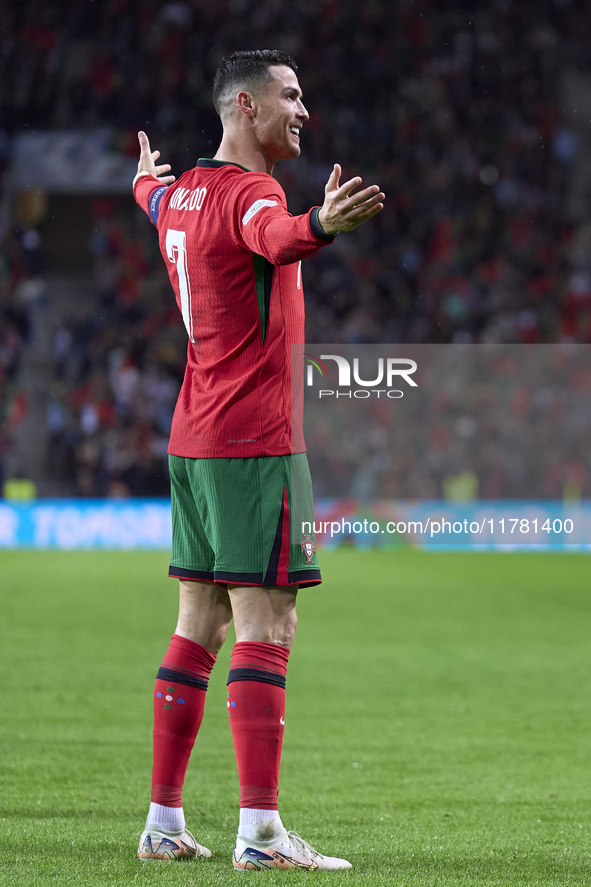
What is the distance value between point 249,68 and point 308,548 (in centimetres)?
113

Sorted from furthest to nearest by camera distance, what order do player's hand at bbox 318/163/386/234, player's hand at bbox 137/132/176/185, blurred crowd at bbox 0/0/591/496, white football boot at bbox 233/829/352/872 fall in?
blurred crowd at bbox 0/0/591/496 < player's hand at bbox 137/132/176/185 < white football boot at bbox 233/829/352/872 < player's hand at bbox 318/163/386/234

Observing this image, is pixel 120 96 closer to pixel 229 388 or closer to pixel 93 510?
pixel 93 510

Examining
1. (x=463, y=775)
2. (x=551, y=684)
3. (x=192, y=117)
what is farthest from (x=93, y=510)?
(x=463, y=775)

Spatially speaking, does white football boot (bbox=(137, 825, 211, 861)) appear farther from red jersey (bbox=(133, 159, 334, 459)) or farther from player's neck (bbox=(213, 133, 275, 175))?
player's neck (bbox=(213, 133, 275, 175))

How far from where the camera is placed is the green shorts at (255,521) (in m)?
2.40

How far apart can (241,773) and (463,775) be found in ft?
4.84

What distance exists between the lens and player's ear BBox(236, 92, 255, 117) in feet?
8.41

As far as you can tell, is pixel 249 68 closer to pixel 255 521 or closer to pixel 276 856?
pixel 255 521

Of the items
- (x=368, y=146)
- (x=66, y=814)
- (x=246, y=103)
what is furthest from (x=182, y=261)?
(x=368, y=146)

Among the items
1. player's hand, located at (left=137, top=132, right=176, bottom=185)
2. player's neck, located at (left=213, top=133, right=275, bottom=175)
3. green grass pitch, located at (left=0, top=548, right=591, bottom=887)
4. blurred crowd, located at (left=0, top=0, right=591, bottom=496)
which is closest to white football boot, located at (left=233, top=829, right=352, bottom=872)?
green grass pitch, located at (left=0, top=548, right=591, bottom=887)

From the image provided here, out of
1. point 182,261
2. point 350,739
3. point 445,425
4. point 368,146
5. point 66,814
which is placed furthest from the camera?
point 368,146

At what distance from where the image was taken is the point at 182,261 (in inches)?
100

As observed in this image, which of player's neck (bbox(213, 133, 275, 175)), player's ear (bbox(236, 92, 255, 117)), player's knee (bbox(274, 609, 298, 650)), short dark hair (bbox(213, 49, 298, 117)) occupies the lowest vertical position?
player's knee (bbox(274, 609, 298, 650))

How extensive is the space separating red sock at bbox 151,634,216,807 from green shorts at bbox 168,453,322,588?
19cm
